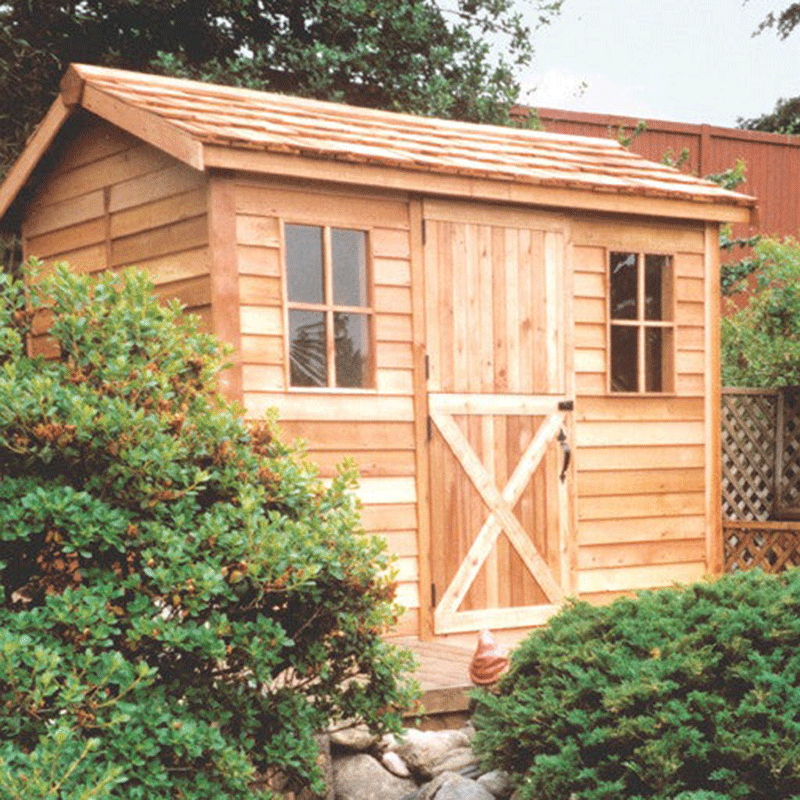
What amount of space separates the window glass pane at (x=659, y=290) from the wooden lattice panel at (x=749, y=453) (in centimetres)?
227

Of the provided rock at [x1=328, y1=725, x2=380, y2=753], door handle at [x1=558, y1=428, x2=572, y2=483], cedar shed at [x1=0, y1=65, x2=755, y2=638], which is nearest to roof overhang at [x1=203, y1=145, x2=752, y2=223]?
cedar shed at [x1=0, y1=65, x2=755, y2=638]

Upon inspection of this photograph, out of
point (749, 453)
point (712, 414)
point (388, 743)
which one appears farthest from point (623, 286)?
point (388, 743)

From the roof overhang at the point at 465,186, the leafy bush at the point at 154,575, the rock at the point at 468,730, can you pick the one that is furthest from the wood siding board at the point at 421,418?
the leafy bush at the point at 154,575

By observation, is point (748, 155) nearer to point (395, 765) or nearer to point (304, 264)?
point (304, 264)

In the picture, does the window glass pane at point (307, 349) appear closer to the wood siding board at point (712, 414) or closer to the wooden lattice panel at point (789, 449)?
the wood siding board at point (712, 414)

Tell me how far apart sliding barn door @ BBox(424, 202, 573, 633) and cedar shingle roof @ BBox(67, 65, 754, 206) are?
365mm

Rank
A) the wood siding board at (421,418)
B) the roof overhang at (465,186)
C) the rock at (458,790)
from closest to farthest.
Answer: the rock at (458,790), the roof overhang at (465,186), the wood siding board at (421,418)

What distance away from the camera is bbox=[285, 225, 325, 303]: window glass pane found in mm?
7574

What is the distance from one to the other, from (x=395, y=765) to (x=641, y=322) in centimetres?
451

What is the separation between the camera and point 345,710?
15.8ft

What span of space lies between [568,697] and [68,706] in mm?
1824

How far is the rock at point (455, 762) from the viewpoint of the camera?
5.42m

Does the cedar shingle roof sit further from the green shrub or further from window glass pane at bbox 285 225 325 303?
the green shrub

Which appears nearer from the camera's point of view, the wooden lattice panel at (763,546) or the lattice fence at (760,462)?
the wooden lattice panel at (763,546)
